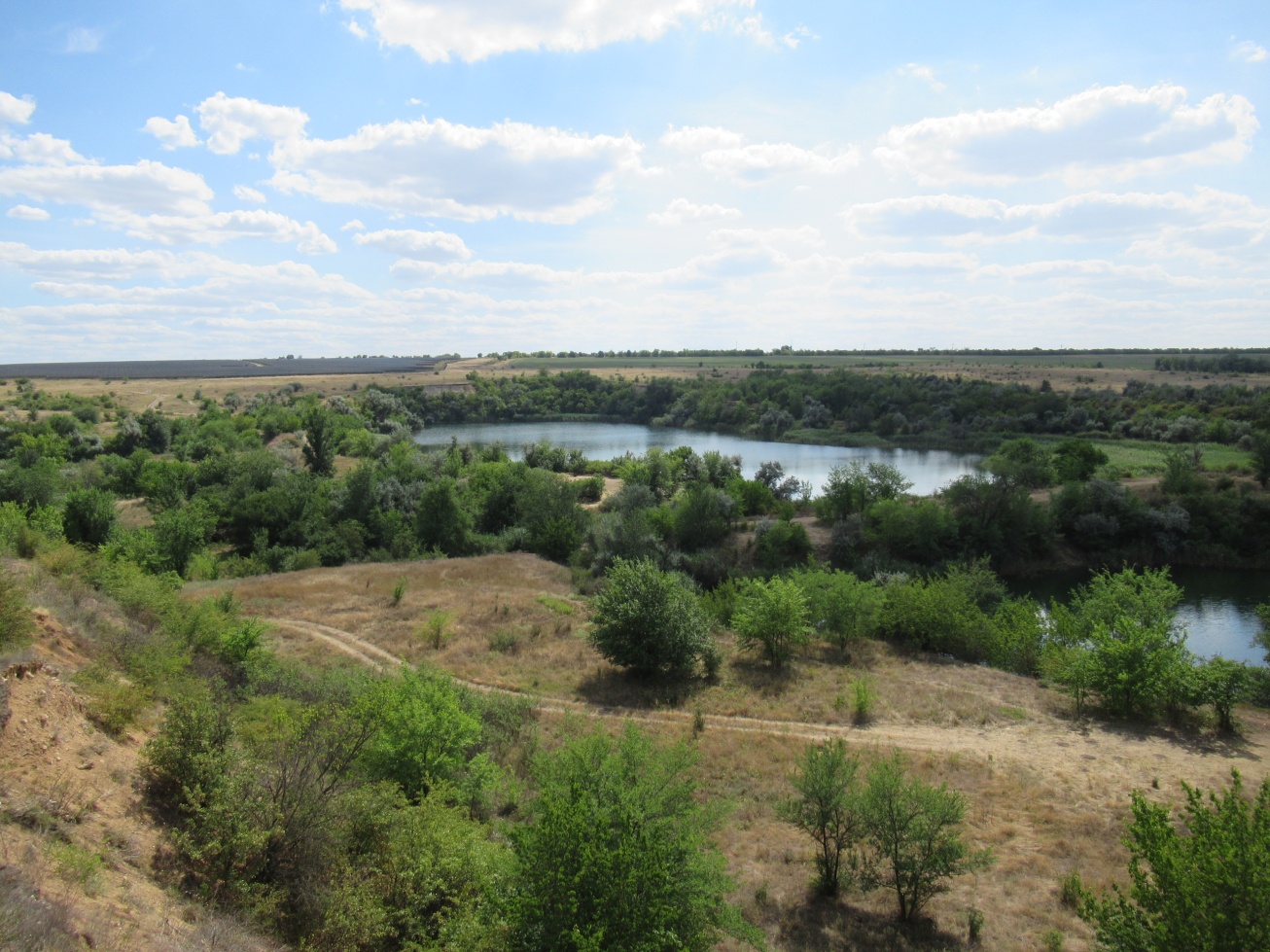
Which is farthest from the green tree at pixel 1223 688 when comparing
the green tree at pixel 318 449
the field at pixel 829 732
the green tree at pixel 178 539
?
the green tree at pixel 318 449

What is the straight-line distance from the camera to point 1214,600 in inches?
1446

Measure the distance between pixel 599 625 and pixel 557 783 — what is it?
534 inches

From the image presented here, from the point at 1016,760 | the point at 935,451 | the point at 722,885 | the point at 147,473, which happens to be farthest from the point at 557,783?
the point at 935,451

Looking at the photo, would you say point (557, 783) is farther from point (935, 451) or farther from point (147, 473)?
point (935, 451)

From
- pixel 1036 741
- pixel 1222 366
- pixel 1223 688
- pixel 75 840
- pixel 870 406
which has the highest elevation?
pixel 1222 366

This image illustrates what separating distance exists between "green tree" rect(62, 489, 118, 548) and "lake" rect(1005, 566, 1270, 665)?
46583 millimetres

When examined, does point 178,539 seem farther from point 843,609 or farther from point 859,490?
point 859,490

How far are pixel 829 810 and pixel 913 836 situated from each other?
53.5 inches

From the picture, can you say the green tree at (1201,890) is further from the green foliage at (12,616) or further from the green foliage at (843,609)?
the green foliage at (843,609)

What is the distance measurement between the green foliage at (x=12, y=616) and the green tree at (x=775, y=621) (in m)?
18.5

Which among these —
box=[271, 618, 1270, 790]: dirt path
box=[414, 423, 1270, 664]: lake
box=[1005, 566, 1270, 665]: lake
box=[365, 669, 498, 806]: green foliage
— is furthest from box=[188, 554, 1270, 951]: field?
box=[414, 423, 1270, 664]: lake

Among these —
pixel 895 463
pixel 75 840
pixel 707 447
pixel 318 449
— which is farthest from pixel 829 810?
pixel 707 447

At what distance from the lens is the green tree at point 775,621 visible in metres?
23.1

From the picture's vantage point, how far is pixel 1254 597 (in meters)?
36.8
